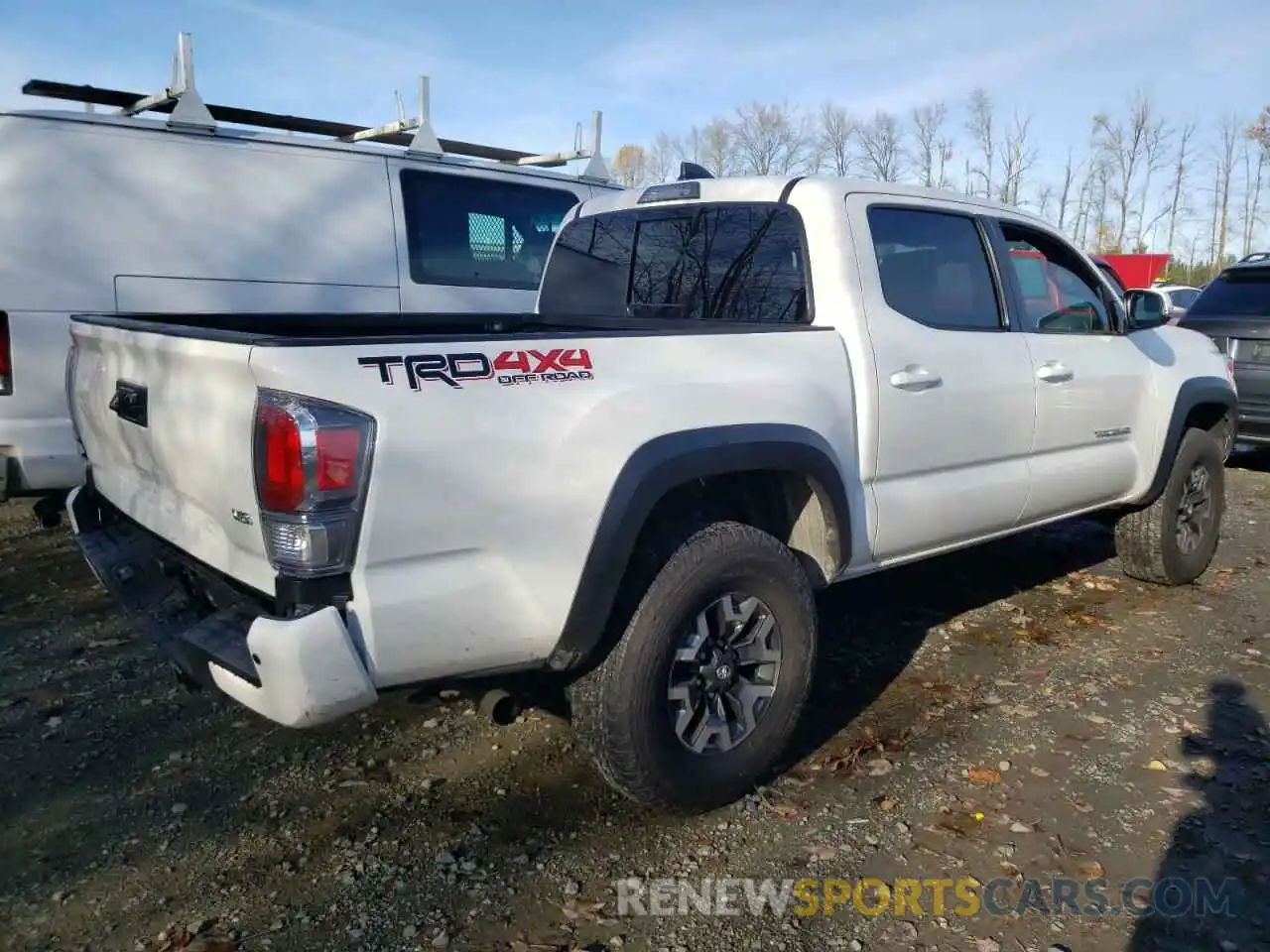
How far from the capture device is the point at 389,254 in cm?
611

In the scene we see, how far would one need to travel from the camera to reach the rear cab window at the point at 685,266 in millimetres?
3568

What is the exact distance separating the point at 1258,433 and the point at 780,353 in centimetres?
675

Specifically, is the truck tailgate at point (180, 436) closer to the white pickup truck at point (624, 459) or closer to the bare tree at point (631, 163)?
the white pickup truck at point (624, 459)

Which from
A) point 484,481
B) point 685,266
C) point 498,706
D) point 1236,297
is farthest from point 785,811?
point 1236,297

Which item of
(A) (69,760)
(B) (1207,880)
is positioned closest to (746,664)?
(B) (1207,880)

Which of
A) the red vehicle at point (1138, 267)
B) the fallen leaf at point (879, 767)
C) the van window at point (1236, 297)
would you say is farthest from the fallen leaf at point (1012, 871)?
the red vehicle at point (1138, 267)

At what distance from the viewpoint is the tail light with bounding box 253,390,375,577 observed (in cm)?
223

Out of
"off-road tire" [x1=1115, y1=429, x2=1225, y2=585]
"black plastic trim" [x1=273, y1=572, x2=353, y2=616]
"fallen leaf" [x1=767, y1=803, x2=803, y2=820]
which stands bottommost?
"fallen leaf" [x1=767, y1=803, x2=803, y2=820]

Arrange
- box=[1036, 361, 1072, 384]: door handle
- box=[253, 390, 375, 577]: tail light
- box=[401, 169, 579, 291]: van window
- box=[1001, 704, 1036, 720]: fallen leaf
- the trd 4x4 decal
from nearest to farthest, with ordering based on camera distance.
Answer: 1. box=[253, 390, 375, 577]: tail light
2. the trd 4x4 decal
3. box=[1001, 704, 1036, 720]: fallen leaf
4. box=[1036, 361, 1072, 384]: door handle
5. box=[401, 169, 579, 291]: van window

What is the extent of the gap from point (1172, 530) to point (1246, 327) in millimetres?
4011

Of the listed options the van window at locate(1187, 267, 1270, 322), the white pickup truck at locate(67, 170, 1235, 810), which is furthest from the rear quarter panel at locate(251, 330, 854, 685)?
the van window at locate(1187, 267, 1270, 322)

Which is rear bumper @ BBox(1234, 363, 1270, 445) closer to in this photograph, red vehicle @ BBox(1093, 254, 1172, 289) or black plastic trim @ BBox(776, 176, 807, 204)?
black plastic trim @ BBox(776, 176, 807, 204)

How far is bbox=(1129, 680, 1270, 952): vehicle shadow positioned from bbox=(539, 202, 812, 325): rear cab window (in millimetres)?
2020

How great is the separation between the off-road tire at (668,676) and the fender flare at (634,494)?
5.5 inches
